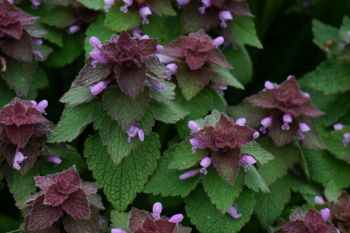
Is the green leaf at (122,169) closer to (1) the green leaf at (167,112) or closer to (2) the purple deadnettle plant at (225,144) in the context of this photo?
(1) the green leaf at (167,112)

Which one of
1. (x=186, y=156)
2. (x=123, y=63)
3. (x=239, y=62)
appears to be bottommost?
(x=239, y=62)

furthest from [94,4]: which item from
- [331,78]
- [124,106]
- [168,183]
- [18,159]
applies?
[331,78]

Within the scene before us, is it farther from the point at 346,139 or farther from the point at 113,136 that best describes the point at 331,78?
the point at 113,136

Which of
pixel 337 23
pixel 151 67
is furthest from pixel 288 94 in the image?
pixel 337 23

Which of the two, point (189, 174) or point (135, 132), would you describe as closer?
point (135, 132)

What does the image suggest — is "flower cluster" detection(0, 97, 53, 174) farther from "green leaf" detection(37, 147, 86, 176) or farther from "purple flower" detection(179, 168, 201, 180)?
"purple flower" detection(179, 168, 201, 180)

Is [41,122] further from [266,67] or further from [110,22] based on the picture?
[266,67]

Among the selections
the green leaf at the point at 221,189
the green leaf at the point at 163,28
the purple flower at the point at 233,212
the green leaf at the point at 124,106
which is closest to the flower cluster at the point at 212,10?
the green leaf at the point at 163,28

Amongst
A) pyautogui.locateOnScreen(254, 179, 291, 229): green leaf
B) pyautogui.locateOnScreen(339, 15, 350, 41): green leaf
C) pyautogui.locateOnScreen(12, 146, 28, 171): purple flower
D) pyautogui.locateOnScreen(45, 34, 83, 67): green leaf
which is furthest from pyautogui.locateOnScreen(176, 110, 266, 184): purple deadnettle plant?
pyautogui.locateOnScreen(339, 15, 350, 41): green leaf
